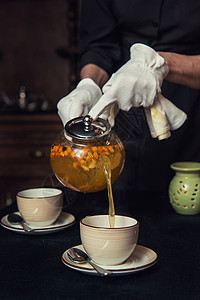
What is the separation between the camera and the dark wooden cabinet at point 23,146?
2629 millimetres

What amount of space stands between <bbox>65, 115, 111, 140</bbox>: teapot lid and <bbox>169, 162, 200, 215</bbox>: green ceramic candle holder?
338 mm

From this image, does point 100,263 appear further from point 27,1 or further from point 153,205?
point 27,1

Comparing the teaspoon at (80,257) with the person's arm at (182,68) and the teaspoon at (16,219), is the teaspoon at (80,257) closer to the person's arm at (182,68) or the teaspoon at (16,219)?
the teaspoon at (16,219)

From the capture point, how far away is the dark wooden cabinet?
263cm

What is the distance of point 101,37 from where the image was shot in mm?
1572

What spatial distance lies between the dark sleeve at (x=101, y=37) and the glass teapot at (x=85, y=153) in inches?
25.8

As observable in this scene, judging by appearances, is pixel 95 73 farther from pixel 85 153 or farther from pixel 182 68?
pixel 85 153

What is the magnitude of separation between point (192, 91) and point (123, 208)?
0.59 metres

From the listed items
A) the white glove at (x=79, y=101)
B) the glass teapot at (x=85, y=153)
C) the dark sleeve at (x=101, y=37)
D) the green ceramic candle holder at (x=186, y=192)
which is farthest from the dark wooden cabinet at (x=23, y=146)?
the glass teapot at (x=85, y=153)

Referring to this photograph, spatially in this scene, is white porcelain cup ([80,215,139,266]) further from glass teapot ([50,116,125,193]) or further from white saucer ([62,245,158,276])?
glass teapot ([50,116,125,193])

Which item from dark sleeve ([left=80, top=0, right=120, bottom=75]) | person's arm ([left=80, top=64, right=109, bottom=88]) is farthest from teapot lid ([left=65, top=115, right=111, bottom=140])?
dark sleeve ([left=80, top=0, right=120, bottom=75])

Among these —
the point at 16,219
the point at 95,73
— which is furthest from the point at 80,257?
the point at 95,73

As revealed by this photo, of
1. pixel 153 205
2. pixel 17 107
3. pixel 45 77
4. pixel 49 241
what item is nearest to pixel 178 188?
pixel 153 205

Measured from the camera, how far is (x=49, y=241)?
0.93m
